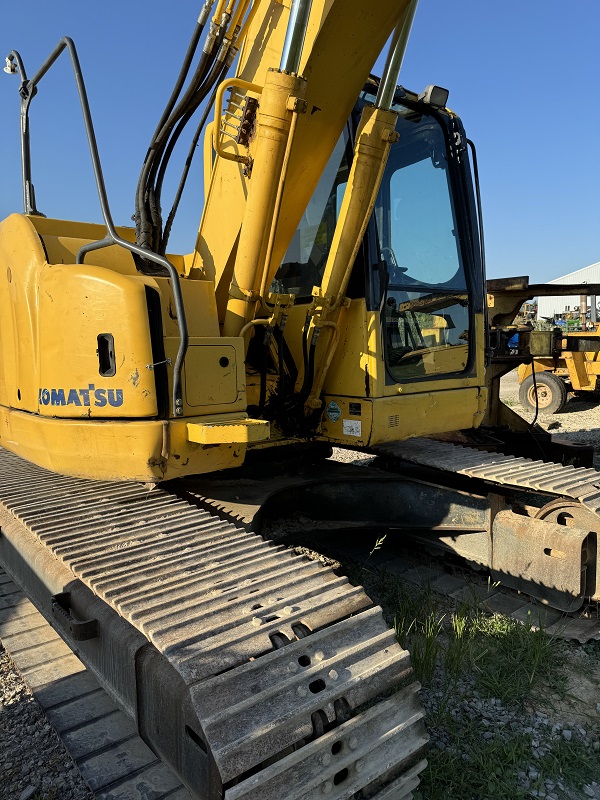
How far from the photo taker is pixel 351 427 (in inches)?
135

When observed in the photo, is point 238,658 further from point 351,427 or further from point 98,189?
point 98,189

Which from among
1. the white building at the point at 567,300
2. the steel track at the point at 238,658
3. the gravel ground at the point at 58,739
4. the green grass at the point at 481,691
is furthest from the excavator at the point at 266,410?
the white building at the point at 567,300

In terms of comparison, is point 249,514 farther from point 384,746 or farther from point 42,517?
point 384,746

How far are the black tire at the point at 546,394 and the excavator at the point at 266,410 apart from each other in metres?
8.82

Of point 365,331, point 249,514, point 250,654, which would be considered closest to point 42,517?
point 249,514

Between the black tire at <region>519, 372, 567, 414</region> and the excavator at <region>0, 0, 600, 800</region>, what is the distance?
8.82 m

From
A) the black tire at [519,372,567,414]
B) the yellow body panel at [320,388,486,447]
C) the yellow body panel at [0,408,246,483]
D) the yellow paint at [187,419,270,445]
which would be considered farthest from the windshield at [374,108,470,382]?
the black tire at [519,372,567,414]

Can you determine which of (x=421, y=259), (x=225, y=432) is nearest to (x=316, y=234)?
(x=421, y=259)

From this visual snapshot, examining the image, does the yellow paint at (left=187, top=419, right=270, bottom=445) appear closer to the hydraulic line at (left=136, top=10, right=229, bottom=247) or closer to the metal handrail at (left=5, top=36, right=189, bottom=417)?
the metal handrail at (left=5, top=36, right=189, bottom=417)

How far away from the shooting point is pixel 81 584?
7.68 feet

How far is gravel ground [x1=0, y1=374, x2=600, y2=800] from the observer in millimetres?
2230

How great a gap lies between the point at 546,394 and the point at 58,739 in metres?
11.6

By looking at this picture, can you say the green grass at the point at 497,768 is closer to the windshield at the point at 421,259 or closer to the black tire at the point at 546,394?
the windshield at the point at 421,259

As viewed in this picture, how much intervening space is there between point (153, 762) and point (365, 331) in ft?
7.43
